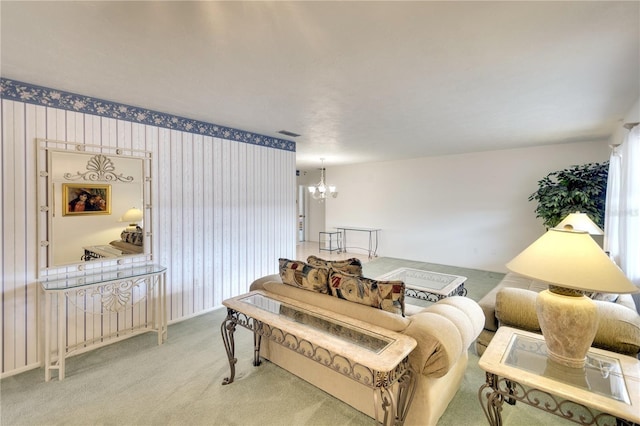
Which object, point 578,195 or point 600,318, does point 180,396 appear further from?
point 578,195

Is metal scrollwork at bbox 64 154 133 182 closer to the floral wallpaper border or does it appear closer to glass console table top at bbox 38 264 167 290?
the floral wallpaper border

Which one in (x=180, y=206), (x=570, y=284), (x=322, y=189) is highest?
(x=322, y=189)

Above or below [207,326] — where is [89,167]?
above

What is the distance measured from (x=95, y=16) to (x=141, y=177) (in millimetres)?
1890

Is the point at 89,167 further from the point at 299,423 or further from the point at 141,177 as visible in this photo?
the point at 299,423

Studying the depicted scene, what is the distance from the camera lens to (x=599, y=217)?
4105 mm

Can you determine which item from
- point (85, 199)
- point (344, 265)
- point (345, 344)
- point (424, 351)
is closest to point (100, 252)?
point (85, 199)

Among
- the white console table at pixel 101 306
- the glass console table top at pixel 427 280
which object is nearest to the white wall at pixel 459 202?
the glass console table top at pixel 427 280

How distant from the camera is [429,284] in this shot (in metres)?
3.48

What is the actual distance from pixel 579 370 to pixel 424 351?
29.8 inches

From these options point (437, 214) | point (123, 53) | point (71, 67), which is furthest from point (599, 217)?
point (71, 67)

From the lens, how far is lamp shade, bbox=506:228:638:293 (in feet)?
4.33

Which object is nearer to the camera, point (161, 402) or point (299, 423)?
point (299, 423)

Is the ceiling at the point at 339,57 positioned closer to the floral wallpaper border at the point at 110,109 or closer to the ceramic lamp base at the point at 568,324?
the floral wallpaper border at the point at 110,109
